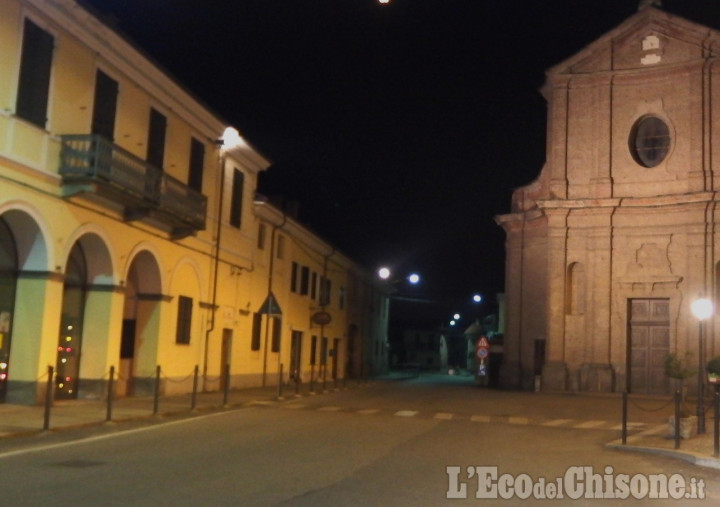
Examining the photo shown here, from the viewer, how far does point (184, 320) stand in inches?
1032

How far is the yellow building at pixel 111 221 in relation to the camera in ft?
59.9

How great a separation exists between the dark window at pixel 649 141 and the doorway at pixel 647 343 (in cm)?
597

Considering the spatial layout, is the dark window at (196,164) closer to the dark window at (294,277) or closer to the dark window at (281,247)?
the dark window at (281,247)

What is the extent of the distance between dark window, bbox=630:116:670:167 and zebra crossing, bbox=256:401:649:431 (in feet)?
56.0

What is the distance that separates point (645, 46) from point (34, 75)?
27.2 meters

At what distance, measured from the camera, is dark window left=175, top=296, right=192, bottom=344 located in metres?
25.8

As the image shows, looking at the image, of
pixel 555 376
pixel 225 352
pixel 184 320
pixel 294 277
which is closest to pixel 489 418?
pixel 184 320

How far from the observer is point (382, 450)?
558 inches

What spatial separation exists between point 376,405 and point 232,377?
258 inches

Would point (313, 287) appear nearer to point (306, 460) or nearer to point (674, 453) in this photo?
point (674, 453)

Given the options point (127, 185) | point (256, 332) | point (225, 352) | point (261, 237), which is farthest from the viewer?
point (261, 237)

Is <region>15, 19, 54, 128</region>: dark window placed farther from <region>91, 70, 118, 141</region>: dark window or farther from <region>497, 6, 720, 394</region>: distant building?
<region>497, 6, 720, 394</region>: distant building

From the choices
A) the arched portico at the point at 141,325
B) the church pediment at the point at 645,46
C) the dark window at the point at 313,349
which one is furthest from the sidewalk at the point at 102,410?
the church pediment at the point at 645,46

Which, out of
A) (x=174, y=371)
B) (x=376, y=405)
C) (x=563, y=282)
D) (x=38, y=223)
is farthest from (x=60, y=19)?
(x=563, y=282)
